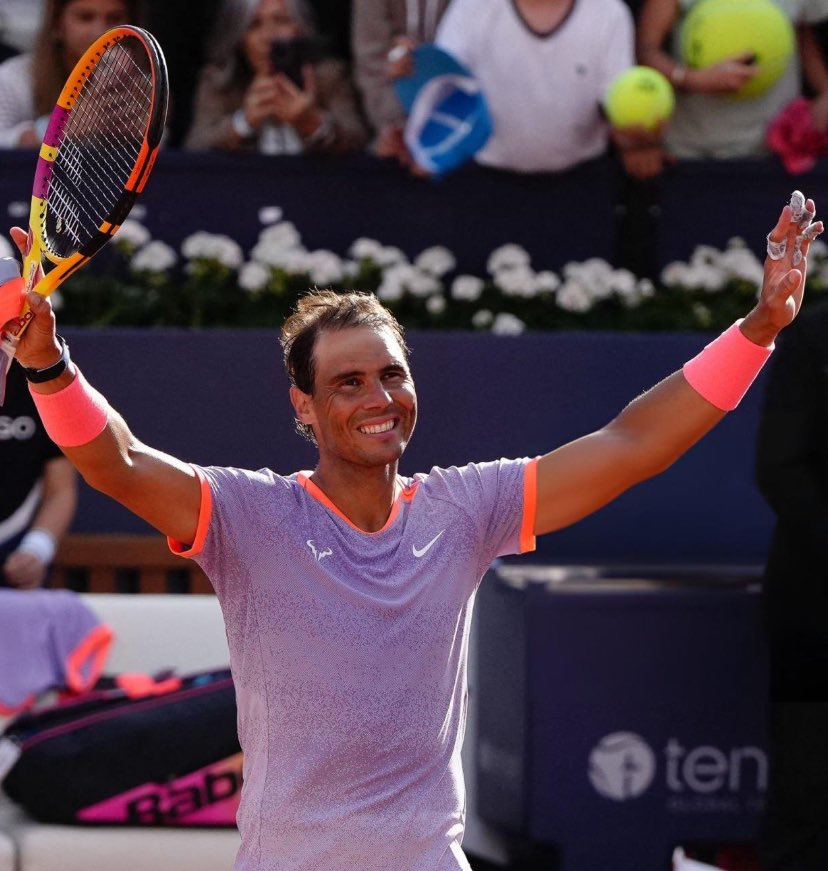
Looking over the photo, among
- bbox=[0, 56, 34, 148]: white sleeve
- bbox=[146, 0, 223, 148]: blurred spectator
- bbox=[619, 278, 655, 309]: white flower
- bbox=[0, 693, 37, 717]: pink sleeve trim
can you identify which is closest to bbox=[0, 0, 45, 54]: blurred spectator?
bbox=[0, 56, 34, 148]: white sleeve

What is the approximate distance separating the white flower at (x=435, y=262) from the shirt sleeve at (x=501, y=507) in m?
3.03

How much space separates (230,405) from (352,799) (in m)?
3.07

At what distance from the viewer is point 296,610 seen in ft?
7.95

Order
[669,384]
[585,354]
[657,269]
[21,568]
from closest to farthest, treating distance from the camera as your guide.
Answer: [669,384], [21,568], [585,354], [657,269]

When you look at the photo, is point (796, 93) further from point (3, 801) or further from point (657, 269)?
point (3, 801)

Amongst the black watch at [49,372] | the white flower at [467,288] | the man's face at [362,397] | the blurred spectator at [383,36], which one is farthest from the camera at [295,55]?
the black watch at [49,372]

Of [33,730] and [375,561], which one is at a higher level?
[375,561]

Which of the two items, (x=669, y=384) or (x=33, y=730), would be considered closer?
(x=669, y=384)

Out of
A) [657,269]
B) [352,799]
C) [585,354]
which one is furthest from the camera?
[657,269]

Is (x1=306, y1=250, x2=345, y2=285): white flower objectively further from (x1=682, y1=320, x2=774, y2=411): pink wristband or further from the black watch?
the black watch

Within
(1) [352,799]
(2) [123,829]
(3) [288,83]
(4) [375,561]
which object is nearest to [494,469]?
(4) [375,561]

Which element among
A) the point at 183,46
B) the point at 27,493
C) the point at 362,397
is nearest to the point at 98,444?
the point at 362,397

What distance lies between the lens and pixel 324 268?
546 cm

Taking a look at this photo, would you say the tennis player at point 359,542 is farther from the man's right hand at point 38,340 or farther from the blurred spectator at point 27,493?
the blurred spectator at point 27,493
